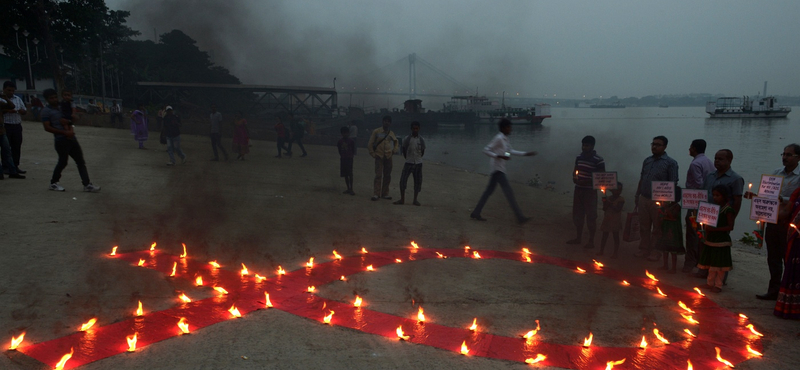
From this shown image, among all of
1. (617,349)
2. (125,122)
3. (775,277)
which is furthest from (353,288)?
(125,122)

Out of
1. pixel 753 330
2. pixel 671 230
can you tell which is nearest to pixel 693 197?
pixel 671 230

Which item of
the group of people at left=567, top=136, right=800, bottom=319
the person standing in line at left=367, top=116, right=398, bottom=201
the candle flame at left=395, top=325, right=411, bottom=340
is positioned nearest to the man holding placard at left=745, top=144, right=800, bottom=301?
the group of people at left=567, top=136, right=800, bottom=319

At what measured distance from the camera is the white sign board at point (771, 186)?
5393 millimetres

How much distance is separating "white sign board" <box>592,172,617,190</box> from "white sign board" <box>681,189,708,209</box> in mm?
994

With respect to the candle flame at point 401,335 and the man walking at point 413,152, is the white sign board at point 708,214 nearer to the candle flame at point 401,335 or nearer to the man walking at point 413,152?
the candle flame at point 401,335

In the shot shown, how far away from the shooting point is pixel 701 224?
6.20 metres

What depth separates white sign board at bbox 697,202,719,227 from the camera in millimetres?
5715

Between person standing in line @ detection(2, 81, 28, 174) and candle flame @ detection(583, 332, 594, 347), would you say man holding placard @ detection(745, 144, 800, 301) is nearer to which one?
candle flame @ detection(583, 332, 594, 347)

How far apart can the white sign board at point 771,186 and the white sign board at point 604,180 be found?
1.91m

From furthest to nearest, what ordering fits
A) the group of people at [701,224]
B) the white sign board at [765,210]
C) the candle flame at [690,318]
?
the white sign board at [765,210], the group of people at [701,224], the candle flame at [690,318]

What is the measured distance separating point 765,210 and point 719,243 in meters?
0.60

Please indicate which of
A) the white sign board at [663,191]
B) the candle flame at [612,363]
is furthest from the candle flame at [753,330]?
the white sign board at [663,191]

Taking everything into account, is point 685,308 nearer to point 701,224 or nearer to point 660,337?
point 660,337

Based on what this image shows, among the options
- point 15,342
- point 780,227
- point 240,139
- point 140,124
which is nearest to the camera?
point 15,342
